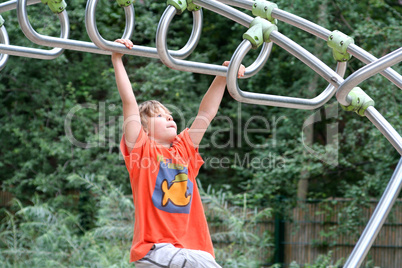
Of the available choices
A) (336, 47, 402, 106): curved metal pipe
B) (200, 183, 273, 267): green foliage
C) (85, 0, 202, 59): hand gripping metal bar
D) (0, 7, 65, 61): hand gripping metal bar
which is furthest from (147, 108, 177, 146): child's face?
(200, 183, 273, 267): green foliage

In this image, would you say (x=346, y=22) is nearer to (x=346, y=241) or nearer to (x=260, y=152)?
(x=260, y=152)

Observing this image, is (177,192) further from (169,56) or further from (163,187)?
(169,56)

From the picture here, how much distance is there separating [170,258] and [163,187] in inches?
10.5

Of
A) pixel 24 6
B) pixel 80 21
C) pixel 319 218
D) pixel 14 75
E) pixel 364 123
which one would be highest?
pixel 80 21

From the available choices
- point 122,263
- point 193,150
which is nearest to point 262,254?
point 122,263

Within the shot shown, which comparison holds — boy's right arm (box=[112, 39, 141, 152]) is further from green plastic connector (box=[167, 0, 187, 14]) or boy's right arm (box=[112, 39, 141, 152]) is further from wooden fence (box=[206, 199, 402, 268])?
wooden fence (box=[206, 199, 402, 268])

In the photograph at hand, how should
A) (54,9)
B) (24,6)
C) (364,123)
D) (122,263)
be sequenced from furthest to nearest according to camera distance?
(364,123) < (122,263) < (54,9) < (24,6)

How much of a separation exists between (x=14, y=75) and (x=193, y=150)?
588 centimetres

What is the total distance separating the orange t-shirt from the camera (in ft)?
6.11

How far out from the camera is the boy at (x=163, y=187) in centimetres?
184

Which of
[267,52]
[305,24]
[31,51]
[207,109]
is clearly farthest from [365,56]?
[31,51]

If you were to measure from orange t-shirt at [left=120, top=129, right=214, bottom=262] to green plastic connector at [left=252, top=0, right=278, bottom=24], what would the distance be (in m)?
0.61

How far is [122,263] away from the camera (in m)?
4.23

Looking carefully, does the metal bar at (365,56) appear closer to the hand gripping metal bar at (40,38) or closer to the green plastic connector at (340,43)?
the green plastic connector at (340,43)
